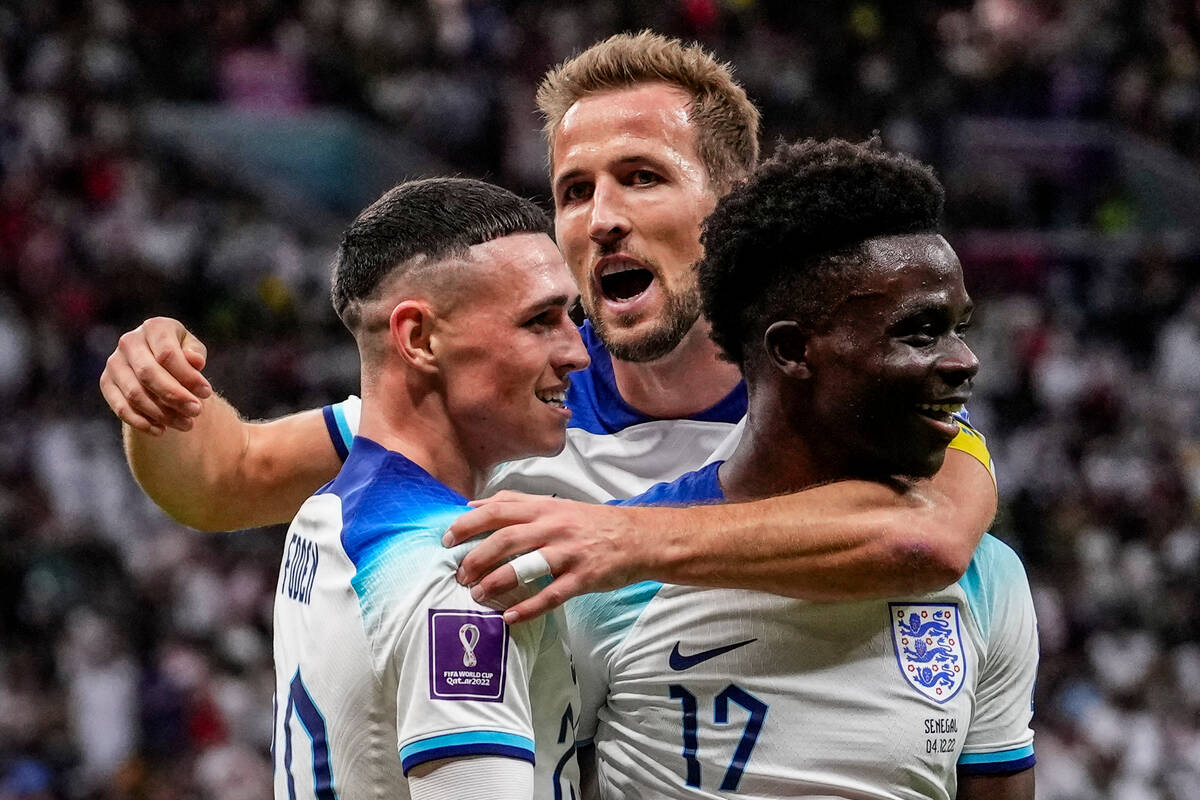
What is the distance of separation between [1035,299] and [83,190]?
26.7 feet

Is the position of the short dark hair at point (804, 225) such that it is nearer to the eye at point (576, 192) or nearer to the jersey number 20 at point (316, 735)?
the eye at point (576, 192)

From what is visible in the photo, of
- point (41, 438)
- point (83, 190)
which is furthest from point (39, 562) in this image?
point (83, 190)

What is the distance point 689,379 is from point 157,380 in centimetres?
135

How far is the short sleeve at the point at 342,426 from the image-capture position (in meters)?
3.86

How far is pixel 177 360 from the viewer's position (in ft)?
9.87

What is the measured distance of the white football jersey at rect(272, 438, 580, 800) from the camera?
2.46 metres

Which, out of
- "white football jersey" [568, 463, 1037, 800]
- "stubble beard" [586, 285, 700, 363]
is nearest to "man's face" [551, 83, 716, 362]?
"stubble beard" [586, 285, 700, 363]

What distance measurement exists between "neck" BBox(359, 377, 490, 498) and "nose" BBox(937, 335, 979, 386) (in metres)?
0.88

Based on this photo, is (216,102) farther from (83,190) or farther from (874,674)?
(874,674)

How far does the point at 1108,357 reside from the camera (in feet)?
44.5

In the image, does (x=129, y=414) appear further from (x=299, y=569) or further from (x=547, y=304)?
(x=547, y=304)

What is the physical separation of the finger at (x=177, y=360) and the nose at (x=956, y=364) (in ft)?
4.56

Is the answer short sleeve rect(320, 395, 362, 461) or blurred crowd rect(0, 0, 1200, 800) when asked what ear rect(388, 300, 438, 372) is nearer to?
short sleeve rect(320, 395, 362, 461)

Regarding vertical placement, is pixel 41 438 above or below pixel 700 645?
below
